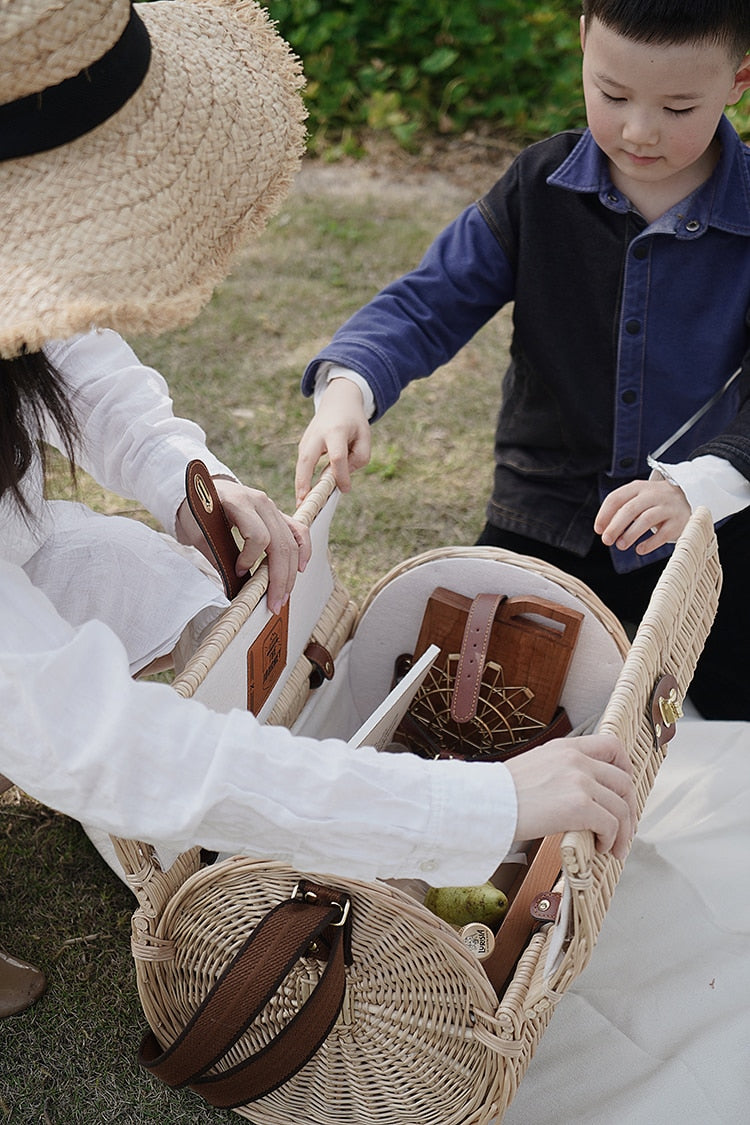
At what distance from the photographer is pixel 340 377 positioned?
1.45 meters

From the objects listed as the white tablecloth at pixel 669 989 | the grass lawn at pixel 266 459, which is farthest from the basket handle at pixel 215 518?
the white tablecloth at pixel 669 989

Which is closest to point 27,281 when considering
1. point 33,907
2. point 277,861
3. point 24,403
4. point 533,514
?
point 24,403

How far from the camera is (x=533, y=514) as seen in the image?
1.75 meters

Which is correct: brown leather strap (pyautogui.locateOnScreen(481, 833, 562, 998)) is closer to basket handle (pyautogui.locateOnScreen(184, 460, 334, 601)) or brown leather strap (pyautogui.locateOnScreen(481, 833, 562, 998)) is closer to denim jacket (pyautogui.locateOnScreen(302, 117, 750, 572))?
basket handle (pyautogui.locateOnScreen(184, 460, 334, 601))

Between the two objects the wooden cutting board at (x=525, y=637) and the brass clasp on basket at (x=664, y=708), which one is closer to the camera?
the brass clasp on basket at (x=664, y=708)

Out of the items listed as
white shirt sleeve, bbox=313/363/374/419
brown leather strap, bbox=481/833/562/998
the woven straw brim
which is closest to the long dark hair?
the woven straw brim

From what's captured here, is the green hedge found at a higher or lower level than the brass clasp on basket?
lower

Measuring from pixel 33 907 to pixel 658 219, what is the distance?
1.24 meters

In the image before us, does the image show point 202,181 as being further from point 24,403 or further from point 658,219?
point 658,219

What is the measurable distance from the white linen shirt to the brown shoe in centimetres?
58

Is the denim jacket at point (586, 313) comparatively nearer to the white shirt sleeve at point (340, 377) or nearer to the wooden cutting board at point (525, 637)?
the white shirt sleeve at point (340, 377)

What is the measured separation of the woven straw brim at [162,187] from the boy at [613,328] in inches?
16.0

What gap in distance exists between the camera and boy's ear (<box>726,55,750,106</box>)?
4.40 ft

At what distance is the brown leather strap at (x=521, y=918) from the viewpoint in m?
1.07
